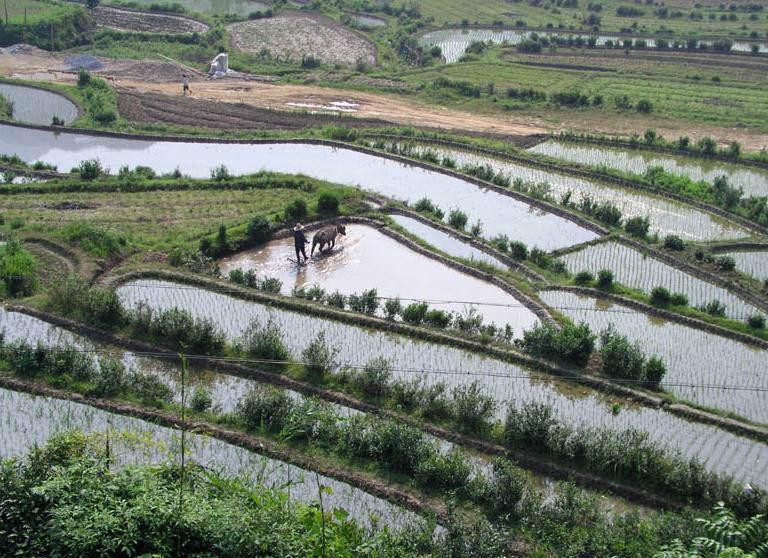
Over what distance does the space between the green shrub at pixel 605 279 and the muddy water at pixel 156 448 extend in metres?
9.18

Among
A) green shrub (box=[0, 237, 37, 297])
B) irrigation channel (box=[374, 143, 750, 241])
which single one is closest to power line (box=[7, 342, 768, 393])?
green shrub (box=[0, 237, 37, 297])

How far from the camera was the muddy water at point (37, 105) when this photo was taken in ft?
106

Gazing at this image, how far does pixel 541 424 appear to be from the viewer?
573 inches

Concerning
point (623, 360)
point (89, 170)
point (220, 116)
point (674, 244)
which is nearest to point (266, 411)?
point (623, 360)

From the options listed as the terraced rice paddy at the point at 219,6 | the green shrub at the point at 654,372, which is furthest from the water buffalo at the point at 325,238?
the terraced rice paddy at the point at 219,6

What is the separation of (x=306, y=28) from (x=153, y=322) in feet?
102

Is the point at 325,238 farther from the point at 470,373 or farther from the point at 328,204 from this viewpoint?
the point at 470,373

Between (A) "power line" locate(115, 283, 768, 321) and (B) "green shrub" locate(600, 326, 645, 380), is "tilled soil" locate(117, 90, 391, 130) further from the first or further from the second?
(B) "green shrub" locate(600, 326, 645, 380)

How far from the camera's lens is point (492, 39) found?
153 ft

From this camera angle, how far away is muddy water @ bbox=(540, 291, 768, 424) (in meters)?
16.7

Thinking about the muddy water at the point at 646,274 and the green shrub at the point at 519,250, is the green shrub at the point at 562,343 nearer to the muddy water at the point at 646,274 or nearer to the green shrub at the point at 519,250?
the muddy water at the point at 646,274

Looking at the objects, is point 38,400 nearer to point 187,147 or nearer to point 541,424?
point 541,424

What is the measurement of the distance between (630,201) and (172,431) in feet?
52.3

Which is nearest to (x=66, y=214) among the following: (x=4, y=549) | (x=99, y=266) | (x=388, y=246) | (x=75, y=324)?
(x=99, y=266)
